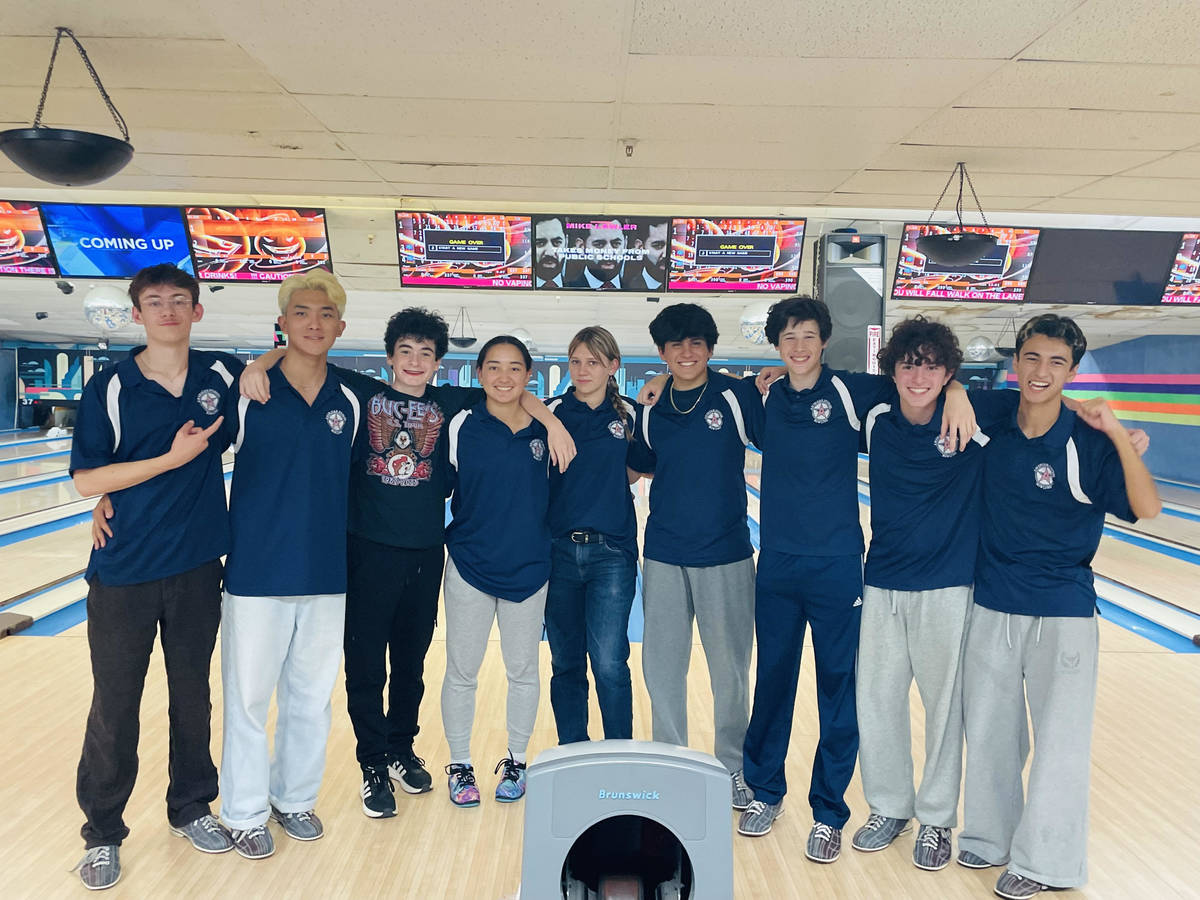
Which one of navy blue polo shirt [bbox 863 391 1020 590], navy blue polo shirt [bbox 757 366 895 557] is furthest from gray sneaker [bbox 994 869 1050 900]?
navy blue polo shirt [bbox 757 366 895 557]

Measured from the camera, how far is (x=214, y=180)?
11.8 feet

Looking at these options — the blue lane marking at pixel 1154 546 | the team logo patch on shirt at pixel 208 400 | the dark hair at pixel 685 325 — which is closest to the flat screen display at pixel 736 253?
the dark hair at pixel 685 325

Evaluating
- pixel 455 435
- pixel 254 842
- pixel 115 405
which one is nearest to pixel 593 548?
pixel 455 435

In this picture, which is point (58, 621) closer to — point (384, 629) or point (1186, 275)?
point (384, 629)

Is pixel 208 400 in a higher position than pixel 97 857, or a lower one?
higher

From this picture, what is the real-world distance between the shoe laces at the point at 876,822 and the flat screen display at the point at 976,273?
141 inches

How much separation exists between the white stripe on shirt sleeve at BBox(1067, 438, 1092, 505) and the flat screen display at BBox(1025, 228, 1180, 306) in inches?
137

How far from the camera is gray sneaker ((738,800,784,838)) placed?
7.43 feet

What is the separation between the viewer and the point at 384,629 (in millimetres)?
2346

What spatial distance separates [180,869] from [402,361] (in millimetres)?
1291

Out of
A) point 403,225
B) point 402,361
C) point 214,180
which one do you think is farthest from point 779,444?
point 403,225

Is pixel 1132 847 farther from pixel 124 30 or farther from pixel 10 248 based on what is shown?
pixel 10 248

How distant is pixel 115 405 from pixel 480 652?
3.47ft

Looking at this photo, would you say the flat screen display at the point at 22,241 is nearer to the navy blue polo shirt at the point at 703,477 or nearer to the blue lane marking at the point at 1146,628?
the navy blue polo shirt at the point at 703,477
